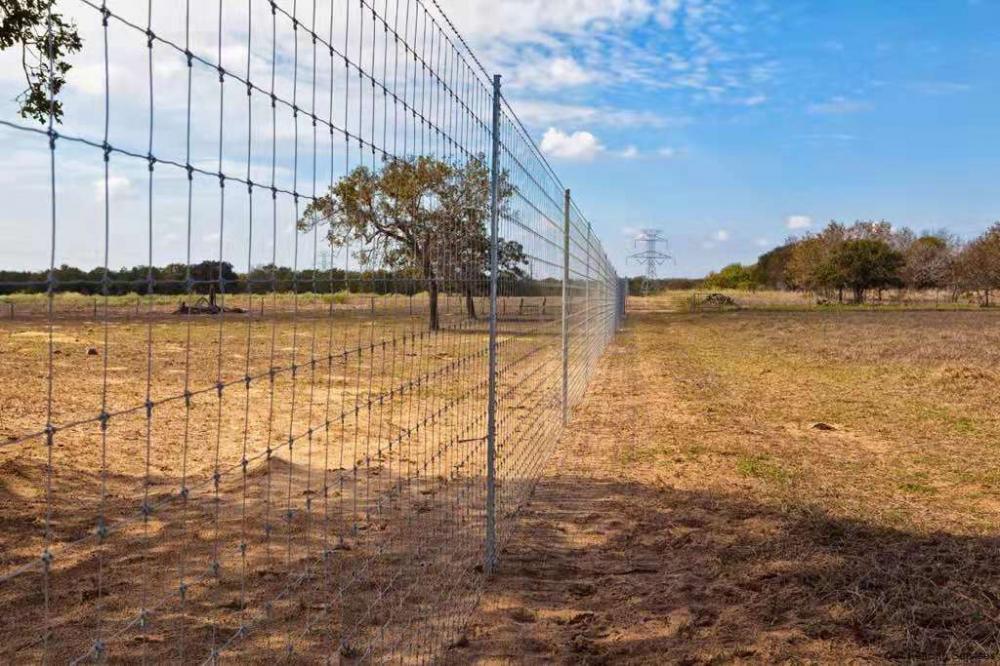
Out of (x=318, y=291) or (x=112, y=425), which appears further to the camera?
(x=112, y=425)

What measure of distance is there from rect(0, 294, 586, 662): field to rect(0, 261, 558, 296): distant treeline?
0.27 ft

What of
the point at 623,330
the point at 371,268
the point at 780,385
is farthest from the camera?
the point at 623,330

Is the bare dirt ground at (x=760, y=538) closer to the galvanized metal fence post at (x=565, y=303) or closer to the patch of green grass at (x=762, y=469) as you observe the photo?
the patch of green grass at (x=762, y=469)

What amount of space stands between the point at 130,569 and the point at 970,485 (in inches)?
261

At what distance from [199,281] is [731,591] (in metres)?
3.77

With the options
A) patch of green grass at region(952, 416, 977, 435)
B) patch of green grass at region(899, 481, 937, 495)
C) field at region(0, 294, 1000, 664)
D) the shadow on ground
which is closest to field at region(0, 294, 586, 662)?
field at region(0, 294, 1000, 664)

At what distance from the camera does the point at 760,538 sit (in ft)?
20.6

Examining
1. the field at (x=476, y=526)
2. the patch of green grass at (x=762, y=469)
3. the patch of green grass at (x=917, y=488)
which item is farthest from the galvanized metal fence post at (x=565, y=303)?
the patch of green grass at (x=917, y=488)

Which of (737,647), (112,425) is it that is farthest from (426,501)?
(112,425)

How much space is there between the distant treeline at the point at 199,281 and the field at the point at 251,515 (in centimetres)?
8

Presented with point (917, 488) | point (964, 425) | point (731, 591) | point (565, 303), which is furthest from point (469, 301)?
point (964, 425)

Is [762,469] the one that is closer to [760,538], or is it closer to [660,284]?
[760,538]

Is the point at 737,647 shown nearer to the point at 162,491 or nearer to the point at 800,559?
the point at 800,559

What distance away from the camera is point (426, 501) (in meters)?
7.01
